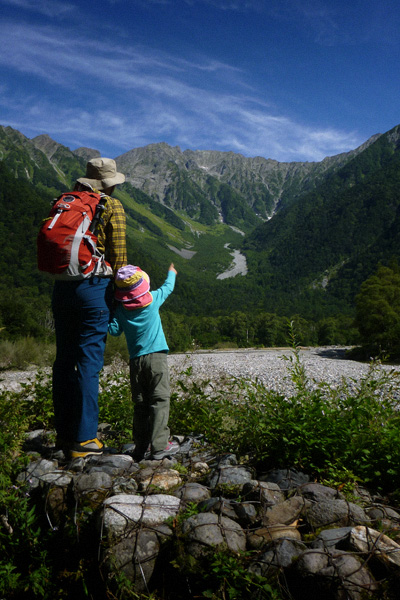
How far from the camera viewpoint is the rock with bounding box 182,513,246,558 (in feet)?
7.22

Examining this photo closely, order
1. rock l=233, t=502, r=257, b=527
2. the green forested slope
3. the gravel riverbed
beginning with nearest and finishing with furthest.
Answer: rock l=233, t=502, r=257, b=527 < the gravel riverbed < the green forested slope

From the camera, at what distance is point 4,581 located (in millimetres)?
2463

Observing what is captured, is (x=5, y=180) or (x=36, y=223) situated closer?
(x=36, y=223)

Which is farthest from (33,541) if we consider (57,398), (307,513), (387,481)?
(387,481)

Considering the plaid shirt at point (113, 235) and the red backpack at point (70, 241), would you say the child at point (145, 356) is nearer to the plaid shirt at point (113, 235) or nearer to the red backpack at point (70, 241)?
the plaid shirt at point (113, 235)

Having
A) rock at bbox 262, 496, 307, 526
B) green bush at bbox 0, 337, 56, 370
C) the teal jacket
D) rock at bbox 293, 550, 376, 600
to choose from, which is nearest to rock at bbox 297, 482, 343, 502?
rock at bbox 262, 496, 307, 526

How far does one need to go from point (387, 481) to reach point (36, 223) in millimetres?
121361

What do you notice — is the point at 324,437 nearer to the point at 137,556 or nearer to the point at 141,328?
the point at 137,556

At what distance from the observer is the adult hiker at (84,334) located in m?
3.50

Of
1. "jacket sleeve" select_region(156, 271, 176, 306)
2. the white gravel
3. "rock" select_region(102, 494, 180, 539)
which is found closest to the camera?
"rock" select_region(102, 494, 180, 539)

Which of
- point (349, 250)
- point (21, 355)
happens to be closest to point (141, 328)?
point (21, 355)

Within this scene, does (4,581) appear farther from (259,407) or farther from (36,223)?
(36,223)

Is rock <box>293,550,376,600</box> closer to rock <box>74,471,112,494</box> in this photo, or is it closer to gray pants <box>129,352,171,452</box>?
rock <box>74,471,112,494</box>

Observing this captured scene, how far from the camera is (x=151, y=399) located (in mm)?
3699
